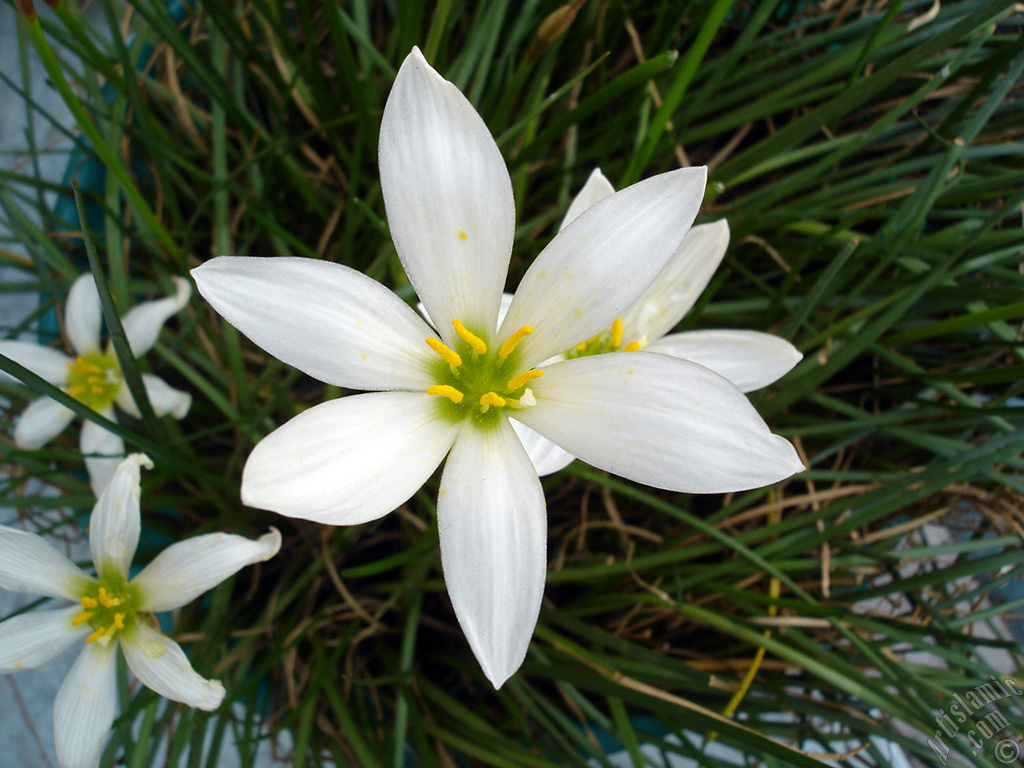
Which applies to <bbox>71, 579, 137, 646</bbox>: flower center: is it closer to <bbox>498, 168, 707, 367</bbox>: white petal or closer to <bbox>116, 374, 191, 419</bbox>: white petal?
<bbox>116, 374, 191, 419</bbox>: white petal

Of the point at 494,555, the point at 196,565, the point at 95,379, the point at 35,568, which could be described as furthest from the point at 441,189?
the point at 95,379

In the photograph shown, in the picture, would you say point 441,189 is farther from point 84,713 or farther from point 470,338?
point 84,713

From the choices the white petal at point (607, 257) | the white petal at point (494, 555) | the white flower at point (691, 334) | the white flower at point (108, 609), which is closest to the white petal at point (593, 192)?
the white flower at point (691, 334)

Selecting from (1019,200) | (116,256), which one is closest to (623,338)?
(1019,200)

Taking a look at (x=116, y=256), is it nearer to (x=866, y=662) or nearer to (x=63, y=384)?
(x=63, y=384)

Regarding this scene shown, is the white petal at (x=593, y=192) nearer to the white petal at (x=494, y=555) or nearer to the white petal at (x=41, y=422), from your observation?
the white petal at (x=494, y=555)

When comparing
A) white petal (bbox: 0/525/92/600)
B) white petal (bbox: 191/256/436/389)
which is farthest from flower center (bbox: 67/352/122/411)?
white petal (bbox: 191/256/436/389)
